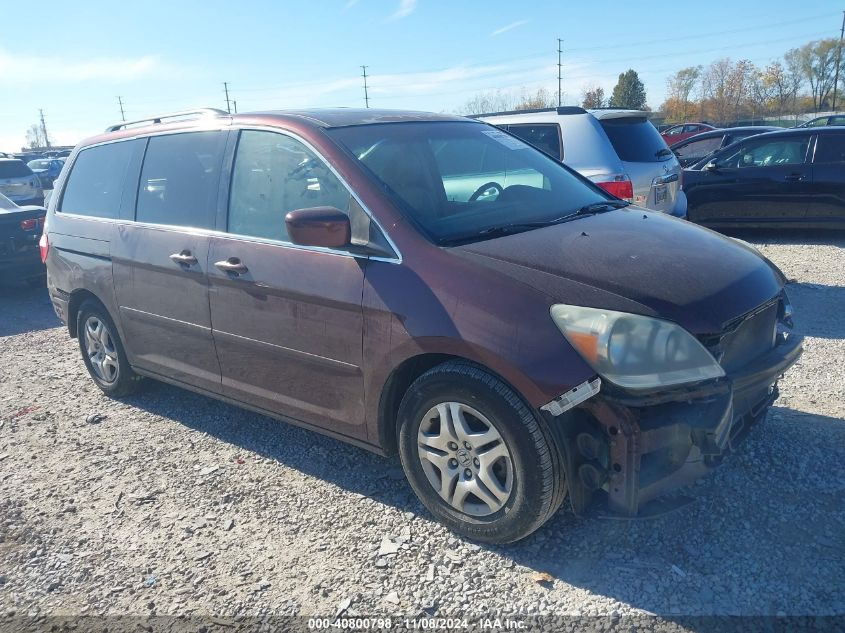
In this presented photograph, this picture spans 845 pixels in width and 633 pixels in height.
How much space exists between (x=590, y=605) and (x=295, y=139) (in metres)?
2.66

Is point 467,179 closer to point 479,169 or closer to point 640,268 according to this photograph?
point 479,169

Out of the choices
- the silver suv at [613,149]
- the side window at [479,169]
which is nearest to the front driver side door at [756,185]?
the silver suv at [613,149]

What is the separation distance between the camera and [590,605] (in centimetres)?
269

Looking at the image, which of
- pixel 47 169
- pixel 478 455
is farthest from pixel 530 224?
pixel 47 169

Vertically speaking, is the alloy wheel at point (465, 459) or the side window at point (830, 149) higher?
the side window at point (830, 149)

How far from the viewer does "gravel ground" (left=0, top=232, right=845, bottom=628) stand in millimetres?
2777

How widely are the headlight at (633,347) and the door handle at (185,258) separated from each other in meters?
2.27

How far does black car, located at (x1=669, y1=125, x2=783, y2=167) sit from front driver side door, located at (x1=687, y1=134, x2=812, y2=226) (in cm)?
196

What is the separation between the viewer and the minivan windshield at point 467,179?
134 inches

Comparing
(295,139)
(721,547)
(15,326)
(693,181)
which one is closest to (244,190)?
(295,139)

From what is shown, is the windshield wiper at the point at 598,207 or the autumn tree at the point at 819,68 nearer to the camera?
the windshield wiper at the point at 598,207

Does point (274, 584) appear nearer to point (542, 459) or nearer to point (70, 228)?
point (542, 459)

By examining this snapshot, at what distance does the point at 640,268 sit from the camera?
3002mm

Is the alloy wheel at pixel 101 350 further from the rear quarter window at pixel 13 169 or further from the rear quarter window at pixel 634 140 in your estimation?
the rear quarter window at pixel 13 169
